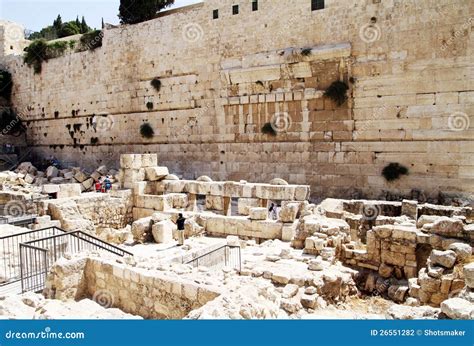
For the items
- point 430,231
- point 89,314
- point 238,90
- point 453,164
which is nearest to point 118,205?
point 238,90

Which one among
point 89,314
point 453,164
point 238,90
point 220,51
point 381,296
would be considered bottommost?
point 381,296

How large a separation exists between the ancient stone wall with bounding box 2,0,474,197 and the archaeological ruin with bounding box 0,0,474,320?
6 centimetres

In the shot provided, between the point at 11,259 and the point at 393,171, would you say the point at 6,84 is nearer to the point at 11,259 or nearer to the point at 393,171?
the point at 11,259

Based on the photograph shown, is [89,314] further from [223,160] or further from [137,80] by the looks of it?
[137,80]

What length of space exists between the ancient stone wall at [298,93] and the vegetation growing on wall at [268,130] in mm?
209

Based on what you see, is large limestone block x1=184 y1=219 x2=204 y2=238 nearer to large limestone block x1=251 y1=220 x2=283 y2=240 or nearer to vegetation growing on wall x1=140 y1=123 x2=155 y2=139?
large limestone block x1=251 y1=220 x2=283 y2=240

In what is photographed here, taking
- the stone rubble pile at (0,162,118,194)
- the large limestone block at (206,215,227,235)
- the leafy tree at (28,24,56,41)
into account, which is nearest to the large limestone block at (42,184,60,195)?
the large limestone block at (206,215,227,235)

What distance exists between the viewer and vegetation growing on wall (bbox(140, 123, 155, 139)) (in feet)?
61.9

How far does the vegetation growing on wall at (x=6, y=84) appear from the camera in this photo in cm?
2552

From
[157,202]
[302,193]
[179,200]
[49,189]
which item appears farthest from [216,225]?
[49,189]

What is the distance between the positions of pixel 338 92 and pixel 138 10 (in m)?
12.9

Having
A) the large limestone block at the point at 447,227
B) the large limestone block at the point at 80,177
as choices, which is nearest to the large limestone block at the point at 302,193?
the large limestone block at the point at 447,227

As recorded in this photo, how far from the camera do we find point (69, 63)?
22375 mm

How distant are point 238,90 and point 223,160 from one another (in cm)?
293
